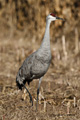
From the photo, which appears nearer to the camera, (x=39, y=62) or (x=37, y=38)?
(x=39, y=62)

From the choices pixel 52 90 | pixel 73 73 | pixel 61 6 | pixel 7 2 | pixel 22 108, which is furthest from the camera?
pixel 7 2

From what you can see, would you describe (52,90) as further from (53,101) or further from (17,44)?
(17,44)

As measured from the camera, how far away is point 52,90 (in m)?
5.50

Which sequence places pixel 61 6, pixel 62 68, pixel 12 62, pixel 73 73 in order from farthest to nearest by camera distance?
pixel 61 6, pixel 12 62, pixel 62 68, pixel 73 73

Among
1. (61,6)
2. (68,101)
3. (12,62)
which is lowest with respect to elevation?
(68,101)

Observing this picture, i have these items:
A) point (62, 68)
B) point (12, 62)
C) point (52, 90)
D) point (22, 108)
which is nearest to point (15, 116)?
point (22, 108)

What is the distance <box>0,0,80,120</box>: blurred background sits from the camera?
6.61m

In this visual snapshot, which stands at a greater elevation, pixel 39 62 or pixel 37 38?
pixel 37 38

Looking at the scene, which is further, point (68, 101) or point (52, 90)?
point (52, 90)

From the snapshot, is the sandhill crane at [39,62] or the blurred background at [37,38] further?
the blurred background at [37,38]

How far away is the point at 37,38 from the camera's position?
1140 cm

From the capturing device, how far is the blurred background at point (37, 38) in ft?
21.7

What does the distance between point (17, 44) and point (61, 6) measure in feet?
7.52

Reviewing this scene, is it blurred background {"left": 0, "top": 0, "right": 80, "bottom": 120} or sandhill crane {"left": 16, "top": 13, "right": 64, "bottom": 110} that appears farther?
blurred background {"left": 0, "top": 0, "right": 80, "bottom": 120}
